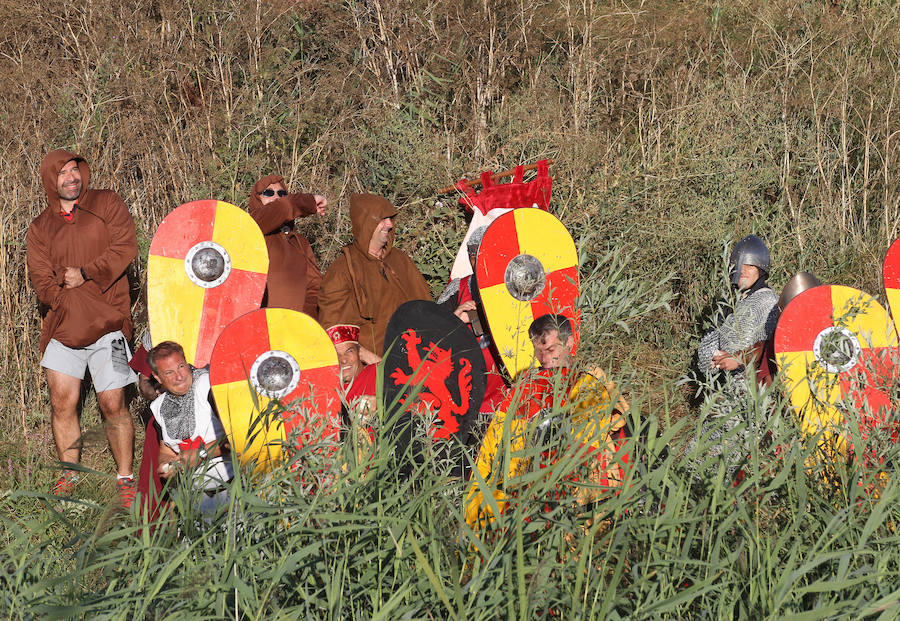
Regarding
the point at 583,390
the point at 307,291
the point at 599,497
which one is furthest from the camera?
the point at 307,291

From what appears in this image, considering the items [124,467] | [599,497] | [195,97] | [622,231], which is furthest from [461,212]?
[599,497]

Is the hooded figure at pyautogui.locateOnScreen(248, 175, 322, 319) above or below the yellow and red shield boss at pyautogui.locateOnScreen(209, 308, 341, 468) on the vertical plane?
above

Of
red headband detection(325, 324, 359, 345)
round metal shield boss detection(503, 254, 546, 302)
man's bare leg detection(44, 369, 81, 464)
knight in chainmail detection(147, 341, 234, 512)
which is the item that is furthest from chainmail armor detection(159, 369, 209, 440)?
round metal shield boss detection(503, 254, 546, 302)

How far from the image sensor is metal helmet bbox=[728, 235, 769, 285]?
15.9ft

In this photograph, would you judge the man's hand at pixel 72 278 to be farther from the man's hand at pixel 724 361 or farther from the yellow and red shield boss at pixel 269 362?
the man's hand at pixel 724 361

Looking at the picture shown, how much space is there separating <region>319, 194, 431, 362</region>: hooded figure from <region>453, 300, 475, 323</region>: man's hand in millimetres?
365

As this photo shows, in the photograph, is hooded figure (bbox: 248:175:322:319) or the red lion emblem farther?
hooded figure (bbox: 248:175:322:319)

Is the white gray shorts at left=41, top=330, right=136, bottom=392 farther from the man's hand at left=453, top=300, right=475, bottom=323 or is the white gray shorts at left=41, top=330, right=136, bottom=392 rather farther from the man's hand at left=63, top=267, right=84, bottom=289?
the man's hand at left=453, top=300, right=475, bottom=323

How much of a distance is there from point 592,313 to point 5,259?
3112 mm

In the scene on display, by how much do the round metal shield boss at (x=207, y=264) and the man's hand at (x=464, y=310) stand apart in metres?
1.06

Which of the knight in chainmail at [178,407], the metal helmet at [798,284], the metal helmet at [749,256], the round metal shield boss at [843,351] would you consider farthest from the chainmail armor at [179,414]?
the metal helmet at [798,284]

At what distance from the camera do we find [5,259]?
5.19m

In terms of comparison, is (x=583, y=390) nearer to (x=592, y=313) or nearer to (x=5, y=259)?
(x=592, y=313)

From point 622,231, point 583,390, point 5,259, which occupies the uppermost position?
point 5,259
